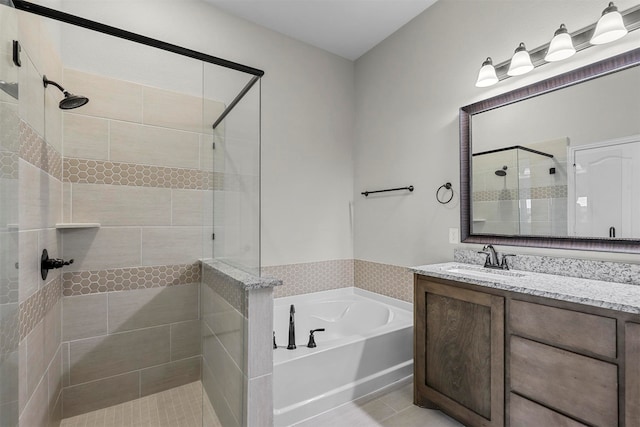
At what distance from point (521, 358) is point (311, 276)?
5.65ft

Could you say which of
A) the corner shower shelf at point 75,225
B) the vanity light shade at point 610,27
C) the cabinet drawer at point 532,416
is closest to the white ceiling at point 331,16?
the vanity light shade at point 610,27

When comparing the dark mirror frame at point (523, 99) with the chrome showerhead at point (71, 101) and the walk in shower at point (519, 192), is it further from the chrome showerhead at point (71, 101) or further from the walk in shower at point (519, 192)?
the chrome showerhead at point (71, 101)

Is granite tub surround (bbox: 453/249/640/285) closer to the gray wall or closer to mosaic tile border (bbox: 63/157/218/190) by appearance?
the gray wall

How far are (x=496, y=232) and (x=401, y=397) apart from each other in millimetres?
1218

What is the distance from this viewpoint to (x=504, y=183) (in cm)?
190

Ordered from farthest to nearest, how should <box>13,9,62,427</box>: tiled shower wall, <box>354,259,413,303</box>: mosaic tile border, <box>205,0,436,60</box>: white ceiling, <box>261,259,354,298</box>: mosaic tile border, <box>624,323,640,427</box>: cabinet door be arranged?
<box>261,259,354,298</box>: mosaic tile border
<box>354,259,413,303</box>: mosaic tile border
<box>205,0,436,60</box>: white ceiling
<box>13,9,62,427</box>: tiled shower wall
<box>624,323,640,427</box>: cabinet door

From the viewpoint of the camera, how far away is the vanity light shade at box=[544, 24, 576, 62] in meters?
1.51

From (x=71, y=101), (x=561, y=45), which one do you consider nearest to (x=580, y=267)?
(x=561, y=45)

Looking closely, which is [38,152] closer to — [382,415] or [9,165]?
[9,165]

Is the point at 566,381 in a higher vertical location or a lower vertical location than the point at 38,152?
lower

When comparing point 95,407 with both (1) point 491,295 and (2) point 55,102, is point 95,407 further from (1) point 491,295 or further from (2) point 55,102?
(1) point 491,295

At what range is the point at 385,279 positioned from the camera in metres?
2.65

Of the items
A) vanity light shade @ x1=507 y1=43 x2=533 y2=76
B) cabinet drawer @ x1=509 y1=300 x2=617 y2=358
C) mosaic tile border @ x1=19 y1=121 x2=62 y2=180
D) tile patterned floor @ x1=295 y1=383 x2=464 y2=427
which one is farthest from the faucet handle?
mosaic tile border @ x1=19 y1=121 x2=62 y2=180

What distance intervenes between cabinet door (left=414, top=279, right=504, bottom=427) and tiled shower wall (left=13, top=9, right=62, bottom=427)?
183cm
